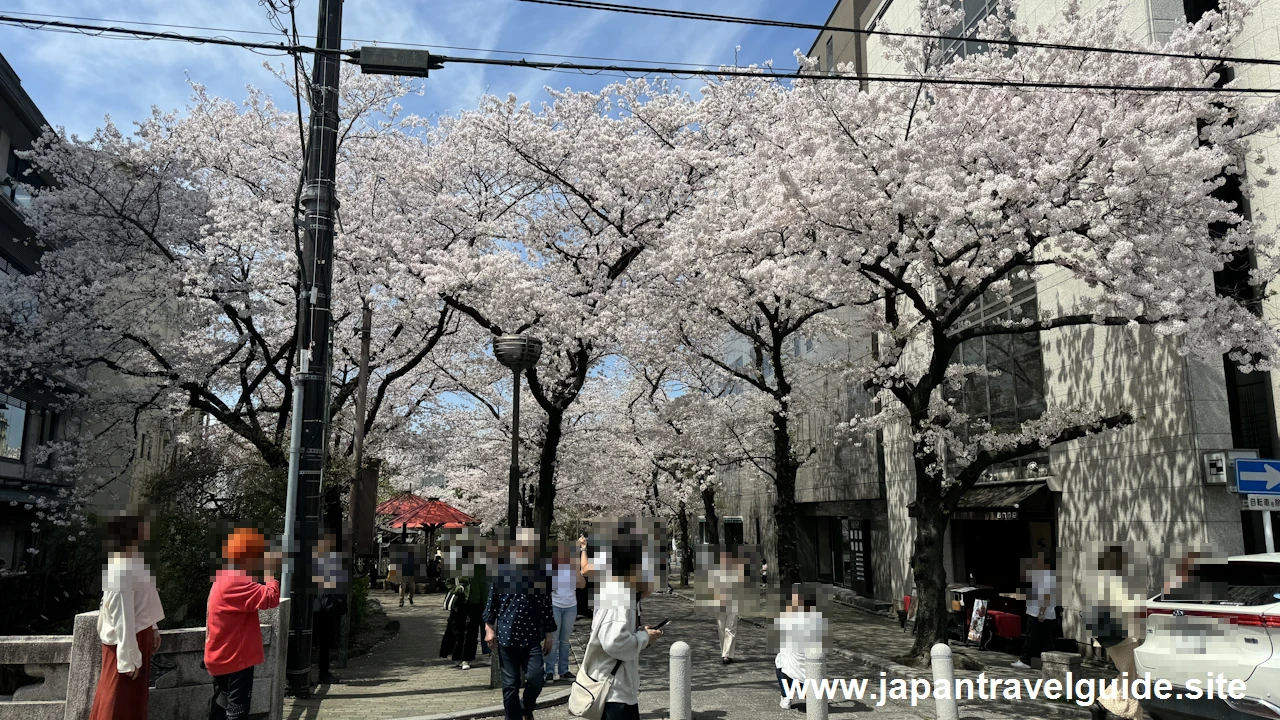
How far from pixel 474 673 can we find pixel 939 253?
9014 millimetres

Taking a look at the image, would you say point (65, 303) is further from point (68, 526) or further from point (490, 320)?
point (490, 320)

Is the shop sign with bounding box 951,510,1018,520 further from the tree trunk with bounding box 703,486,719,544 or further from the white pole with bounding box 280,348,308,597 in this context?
the white pole with bounding box 280,348,308,597

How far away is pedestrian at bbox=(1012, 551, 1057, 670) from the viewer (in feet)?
39.4

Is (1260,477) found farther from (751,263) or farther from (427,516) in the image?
(427,516)

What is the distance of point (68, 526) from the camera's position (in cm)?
1655

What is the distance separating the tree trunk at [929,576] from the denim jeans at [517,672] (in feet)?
24.7

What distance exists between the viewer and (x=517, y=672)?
7059mm

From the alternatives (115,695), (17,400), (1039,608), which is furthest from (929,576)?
(17,400)

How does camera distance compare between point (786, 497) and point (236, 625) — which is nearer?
point (236, 625)

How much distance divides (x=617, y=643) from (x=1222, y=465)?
37.2 ft

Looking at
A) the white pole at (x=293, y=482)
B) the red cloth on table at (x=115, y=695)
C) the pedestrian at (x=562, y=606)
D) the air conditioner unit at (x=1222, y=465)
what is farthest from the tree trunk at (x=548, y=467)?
the air conditioner unit at (x=1222, y=465)

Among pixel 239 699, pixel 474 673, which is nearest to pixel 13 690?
pixel 239 699

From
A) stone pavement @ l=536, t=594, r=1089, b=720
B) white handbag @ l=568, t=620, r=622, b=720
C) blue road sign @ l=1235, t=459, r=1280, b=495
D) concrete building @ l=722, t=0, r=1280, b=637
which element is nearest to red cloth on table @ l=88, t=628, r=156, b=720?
white handbag @ l=568, t=620, r=622, b=720

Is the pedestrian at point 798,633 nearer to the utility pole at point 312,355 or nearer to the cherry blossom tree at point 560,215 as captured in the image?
the utility pole at point 312,355
